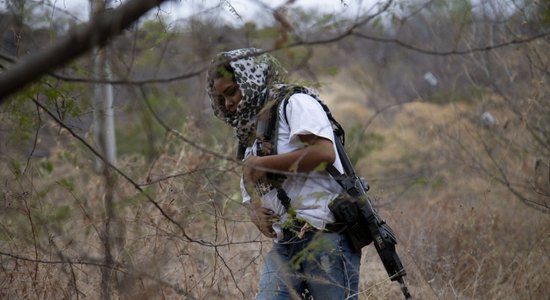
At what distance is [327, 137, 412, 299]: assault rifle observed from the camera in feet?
10.2

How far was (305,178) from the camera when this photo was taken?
3121mm

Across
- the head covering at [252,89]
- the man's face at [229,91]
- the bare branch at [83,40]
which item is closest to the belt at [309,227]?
the head covering at [252,89]

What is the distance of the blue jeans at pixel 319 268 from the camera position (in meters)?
3.10

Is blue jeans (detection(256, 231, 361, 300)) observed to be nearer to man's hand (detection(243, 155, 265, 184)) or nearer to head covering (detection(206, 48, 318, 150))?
man's hand (detection(243, 155, 265, 184))

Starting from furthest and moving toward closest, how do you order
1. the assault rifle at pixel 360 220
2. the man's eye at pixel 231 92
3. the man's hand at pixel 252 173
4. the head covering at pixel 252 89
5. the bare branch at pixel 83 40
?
the man's eye at pixel 231 92 < the head covering at pixel 252 89 < the assault rifle at pixel 360 220 < the man's hand at pixel 252 173 < the bare branch at pixel 83 40

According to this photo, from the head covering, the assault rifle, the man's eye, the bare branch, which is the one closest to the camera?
the bare branch

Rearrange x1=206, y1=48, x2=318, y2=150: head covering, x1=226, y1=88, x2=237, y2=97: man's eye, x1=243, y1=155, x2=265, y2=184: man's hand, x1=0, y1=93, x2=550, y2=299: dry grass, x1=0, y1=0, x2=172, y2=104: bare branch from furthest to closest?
x1=0, y1=93, x2=550, y2=299: dry grass → x1=226, y1=88, x2=237, y2=97: man's eye → x1=206, y1=48, x2=318, y2=150: head covering → x1=243, y1=155, x2=265, y2=184: man's hand → x1=0, y1=0, x2=172, y2=104: bare branch

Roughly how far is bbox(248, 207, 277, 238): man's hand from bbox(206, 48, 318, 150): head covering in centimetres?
33

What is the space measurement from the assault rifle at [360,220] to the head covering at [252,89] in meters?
0.34

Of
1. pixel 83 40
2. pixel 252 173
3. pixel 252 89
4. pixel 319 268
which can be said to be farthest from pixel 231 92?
pixel 83 40

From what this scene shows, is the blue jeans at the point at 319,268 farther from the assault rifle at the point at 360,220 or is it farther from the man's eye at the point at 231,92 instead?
the man's eye at the point at 231,92

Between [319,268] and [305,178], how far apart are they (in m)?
0.37

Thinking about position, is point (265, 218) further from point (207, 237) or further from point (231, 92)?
point (207, 237)

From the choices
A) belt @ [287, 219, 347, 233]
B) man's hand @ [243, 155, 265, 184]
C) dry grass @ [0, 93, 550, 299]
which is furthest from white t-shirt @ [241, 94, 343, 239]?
dry grass @ [0, 93, 550, 299]
